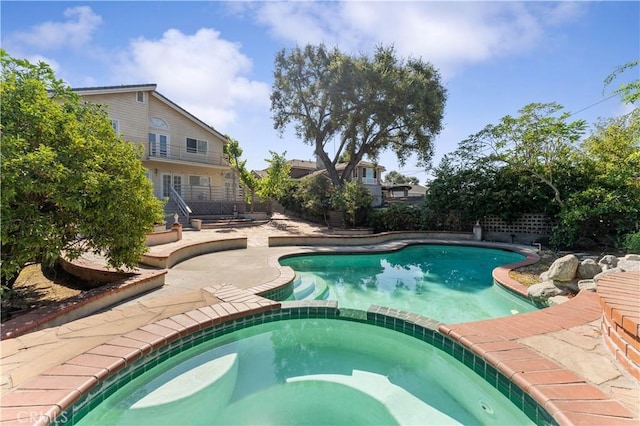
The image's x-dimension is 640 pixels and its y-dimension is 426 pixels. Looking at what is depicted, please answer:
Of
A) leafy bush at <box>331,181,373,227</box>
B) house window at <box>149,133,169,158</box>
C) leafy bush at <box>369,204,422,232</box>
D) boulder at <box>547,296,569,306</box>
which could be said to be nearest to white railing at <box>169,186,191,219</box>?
house window at <box>149,133,169,158</box>

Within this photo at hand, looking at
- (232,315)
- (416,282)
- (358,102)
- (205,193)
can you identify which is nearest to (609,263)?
(416,282)

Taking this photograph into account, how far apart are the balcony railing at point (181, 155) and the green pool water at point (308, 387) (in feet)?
63.6

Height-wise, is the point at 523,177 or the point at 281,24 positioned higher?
the point at 281,24

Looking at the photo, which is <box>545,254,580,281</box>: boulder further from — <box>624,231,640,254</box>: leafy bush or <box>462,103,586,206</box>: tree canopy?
<box>462,103,586,206</box>: tree canopy

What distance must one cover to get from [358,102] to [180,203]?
13.5m

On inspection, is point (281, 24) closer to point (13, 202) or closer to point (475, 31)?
point (475, 31)

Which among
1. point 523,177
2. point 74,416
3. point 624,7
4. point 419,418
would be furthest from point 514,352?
point 523,177

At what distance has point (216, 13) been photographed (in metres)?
7.29

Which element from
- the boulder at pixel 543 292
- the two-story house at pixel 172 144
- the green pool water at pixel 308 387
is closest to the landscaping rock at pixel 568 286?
the boulder at pixel 543 292

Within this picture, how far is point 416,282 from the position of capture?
7930mm

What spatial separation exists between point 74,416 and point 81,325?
1744 millimetres

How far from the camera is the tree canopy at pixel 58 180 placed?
3.87 meters

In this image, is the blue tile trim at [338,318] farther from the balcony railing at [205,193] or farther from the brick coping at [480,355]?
the balcony railing at [205,193]

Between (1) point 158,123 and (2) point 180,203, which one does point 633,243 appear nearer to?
(2) point 180,203
